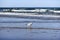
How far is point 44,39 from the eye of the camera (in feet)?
10.6

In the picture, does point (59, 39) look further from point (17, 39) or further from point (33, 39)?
point (17, 39)

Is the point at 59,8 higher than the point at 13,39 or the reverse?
higher

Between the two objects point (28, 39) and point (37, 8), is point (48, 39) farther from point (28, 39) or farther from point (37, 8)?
point (37, 8)

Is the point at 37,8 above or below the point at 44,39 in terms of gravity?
above

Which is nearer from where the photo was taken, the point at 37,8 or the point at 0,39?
the point at 0,39

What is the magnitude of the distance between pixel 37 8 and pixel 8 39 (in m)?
4.13

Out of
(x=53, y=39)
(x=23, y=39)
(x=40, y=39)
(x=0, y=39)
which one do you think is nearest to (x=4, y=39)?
(x=0, y=39)

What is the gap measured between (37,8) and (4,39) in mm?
4145

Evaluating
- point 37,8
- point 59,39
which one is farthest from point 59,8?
point 59,39

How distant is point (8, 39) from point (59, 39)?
92cm

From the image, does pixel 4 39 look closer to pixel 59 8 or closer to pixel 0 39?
pixel 0 39

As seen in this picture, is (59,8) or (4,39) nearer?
(4,39)

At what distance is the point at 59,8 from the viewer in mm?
7180

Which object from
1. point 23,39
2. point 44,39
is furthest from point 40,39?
point 23,39
